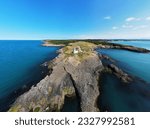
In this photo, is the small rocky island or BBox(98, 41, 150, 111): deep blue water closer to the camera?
the small rocky island

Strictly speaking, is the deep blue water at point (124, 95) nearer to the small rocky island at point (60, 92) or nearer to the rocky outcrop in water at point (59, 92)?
the small rocky island at point (60, 92)

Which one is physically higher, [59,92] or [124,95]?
[59,92]

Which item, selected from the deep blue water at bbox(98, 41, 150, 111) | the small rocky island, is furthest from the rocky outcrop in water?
the deep blue water at bbox(98, 41, 150, 111)

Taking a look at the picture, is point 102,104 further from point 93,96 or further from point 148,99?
point 148,99

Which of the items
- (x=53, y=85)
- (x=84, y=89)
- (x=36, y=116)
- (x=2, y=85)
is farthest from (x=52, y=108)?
(x=2, y=85)

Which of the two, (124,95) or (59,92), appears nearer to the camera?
(59,92)

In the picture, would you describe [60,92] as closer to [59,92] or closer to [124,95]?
[59,92]

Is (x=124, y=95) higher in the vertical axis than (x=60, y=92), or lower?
lower

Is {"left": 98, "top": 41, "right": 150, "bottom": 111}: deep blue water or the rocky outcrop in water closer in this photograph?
the rocky outcrop in water

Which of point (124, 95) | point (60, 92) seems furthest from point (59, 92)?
point (124, 95)

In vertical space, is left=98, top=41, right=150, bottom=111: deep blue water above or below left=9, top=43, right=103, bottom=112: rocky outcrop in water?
below

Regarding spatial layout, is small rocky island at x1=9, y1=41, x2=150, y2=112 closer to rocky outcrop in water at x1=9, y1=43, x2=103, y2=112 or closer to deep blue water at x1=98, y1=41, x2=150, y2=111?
rocky outcrop in water at x1=9, y1=43, x2=103, y2=112
